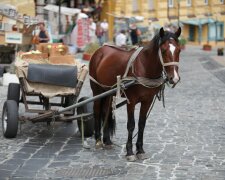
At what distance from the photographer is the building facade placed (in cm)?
5525

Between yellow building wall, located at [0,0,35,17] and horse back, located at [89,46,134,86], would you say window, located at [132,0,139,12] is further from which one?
horse back, located at [89,46,134,86]

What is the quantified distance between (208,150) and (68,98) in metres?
3.00

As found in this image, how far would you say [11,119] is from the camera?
33.2 feet

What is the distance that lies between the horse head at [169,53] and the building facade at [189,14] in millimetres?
46019

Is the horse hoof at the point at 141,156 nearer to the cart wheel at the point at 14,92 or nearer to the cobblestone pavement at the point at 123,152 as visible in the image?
the cobblestone pavement at the point at 123,152

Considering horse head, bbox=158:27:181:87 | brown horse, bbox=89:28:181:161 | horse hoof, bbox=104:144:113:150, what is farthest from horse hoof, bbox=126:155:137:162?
horse head, bbox=158:27:181:87

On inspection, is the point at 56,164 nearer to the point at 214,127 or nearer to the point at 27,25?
the point at 214,127

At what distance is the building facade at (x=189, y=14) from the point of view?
55250 mm

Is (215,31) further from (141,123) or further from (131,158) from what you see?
(131,158)

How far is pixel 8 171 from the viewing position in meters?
8.26

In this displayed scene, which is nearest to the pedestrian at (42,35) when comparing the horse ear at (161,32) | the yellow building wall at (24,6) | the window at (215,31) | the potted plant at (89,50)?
the yellow building wall at (24,6)

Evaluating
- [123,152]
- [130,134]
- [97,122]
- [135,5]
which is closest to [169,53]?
[130,134]

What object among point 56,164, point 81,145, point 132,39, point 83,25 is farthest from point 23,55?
point 132,39

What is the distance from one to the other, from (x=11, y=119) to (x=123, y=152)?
1977mm
